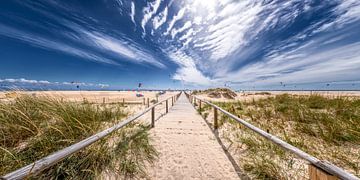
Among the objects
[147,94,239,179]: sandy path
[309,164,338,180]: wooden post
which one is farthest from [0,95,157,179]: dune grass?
[309,164,338,180]: wooden post

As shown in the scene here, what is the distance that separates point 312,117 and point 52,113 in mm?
7112

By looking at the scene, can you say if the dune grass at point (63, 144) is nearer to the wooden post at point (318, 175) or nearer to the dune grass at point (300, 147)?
the dune grass at point (300, 147)

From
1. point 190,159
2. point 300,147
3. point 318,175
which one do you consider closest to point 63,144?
point 190,159

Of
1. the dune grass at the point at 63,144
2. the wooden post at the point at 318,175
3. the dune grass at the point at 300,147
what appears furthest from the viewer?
the dune grass at the point at 300,147

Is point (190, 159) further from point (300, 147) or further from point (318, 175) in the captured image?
point (300, 147)

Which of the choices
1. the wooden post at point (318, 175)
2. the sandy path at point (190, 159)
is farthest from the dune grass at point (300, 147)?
the wooden post at point (318, 175)

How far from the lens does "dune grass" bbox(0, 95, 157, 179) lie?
1.87m

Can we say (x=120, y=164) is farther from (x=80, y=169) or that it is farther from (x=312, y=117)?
(x=312, y=117)

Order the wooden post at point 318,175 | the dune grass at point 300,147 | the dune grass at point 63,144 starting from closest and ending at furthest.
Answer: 1. the wooden post at point 318,175
2. the dune grass at point 63,144
3. the dune grass at point 300,147

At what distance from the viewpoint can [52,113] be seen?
8.93ft

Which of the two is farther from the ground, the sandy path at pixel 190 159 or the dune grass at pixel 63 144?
the dune grass at pixel 63 144

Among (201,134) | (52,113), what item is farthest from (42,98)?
(201,134)

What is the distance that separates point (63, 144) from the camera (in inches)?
87.7

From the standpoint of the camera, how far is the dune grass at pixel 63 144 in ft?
6.13
